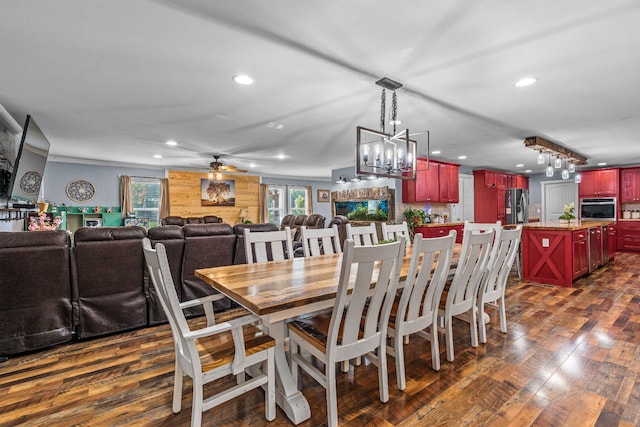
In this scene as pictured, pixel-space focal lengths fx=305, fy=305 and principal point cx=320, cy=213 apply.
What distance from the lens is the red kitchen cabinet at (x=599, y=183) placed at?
7704mm

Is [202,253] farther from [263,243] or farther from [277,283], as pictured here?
[277,283]

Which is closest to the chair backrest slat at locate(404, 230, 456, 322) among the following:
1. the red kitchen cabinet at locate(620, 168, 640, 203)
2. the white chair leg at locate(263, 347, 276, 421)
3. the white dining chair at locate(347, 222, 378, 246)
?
the white chair leg at locate(263, 347, 276, 421)

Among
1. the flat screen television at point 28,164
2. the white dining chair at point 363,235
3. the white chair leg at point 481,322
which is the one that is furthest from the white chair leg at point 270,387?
the flat screen television at point 28,164

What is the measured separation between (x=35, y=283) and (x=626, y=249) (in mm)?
11108

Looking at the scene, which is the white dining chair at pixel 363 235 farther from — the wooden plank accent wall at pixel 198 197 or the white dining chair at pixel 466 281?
the wooden plank accent wall at pixel 198 197

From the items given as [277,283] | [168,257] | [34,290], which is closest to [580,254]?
[277,283]

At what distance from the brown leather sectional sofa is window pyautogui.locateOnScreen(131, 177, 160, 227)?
5.63 metres

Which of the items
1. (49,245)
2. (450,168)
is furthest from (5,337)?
(450,168)

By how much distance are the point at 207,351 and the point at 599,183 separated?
33.5 feet

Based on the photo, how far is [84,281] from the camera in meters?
2.67

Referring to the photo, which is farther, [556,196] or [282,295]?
[556,196]

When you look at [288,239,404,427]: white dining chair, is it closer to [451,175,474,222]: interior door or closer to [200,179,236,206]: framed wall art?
[451,175,474,222]: interior door

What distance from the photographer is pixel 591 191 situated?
8062 mm

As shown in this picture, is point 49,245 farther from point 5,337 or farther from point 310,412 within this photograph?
point 310,412
